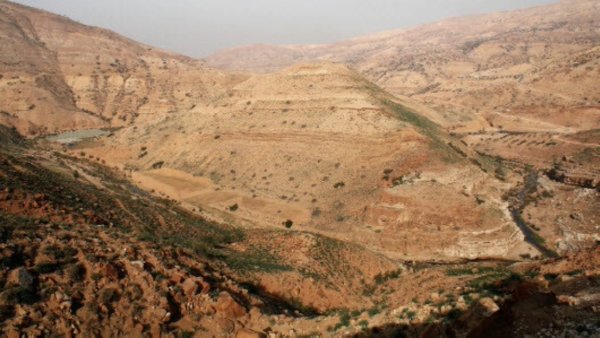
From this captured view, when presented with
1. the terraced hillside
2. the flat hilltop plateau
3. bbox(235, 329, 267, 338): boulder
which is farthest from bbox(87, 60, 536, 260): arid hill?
bbox(235, 329, 267, 338): boulder

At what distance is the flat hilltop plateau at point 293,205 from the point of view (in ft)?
43.5

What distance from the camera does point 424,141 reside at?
37.9 m

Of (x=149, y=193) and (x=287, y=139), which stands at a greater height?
(x=287, y=139)

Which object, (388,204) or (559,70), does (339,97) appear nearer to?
(388,204)

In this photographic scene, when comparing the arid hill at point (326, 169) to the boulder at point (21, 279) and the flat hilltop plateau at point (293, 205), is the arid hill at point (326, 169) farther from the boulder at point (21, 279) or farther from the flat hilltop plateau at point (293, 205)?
the boulder at point (21, 279)

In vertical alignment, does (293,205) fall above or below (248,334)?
below

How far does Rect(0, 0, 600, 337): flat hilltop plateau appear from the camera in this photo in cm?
1326

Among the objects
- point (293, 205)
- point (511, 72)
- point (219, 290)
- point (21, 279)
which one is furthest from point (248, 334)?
point (511, 72)

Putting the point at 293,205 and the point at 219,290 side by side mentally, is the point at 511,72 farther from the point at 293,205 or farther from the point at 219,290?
the point at 219,290

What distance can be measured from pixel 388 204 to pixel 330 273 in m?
11.1

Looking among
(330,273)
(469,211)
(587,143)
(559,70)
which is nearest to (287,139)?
(469,211)

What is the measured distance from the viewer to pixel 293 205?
35.6 m

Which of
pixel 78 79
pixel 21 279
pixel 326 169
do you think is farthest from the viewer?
pixel 78 79

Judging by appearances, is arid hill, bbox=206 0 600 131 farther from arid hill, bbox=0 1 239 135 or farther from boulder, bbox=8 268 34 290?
Result: boulder, bbox=8 268 34 290
